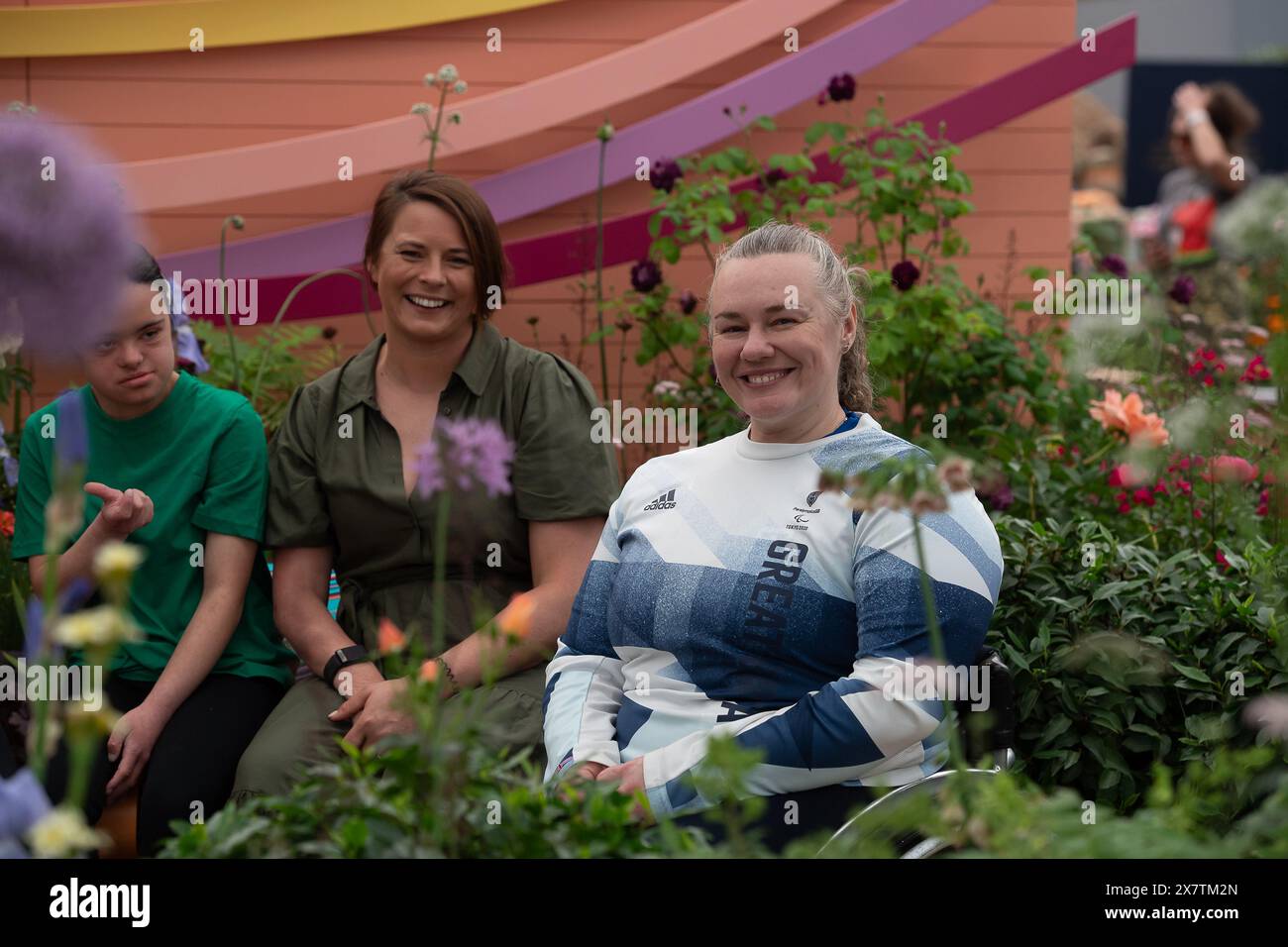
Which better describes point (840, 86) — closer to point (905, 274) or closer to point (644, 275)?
point (905, 274)

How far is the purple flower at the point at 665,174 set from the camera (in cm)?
477

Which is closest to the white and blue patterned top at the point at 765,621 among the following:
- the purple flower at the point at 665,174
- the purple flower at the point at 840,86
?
the purple flower at the point at 665,174

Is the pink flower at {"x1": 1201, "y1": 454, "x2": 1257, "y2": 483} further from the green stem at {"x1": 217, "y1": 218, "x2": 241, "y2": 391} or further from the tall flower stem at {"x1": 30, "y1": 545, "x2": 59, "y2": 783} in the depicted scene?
the tall flower stem at {"x1": 30, "y1": 545, "x2": 59, "y2": 783}

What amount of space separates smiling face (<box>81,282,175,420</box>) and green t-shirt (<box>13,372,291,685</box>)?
34 millimetres

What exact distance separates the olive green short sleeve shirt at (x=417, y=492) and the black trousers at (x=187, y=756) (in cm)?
29

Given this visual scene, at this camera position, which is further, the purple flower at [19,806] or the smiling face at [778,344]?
the smiling face at [778,344]

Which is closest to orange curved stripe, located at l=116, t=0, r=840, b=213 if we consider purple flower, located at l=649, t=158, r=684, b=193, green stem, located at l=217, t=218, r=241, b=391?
green stem, located at l=217, t=218, r=241, b=391

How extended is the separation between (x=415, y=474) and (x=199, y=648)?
55 cm

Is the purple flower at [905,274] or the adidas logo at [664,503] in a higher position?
the purple flower at [905,274]

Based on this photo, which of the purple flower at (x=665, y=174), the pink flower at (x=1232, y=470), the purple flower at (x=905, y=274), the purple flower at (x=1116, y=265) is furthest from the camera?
the purple flower at (x=1116, y=265)

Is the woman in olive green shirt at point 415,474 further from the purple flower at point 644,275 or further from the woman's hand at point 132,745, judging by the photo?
the purple flower at point 644,275

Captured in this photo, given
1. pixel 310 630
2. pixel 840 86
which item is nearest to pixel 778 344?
pixel 310 630

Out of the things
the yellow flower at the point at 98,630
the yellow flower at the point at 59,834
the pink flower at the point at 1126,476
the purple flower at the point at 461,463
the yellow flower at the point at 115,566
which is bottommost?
the yellow flower at the point at 59,834
